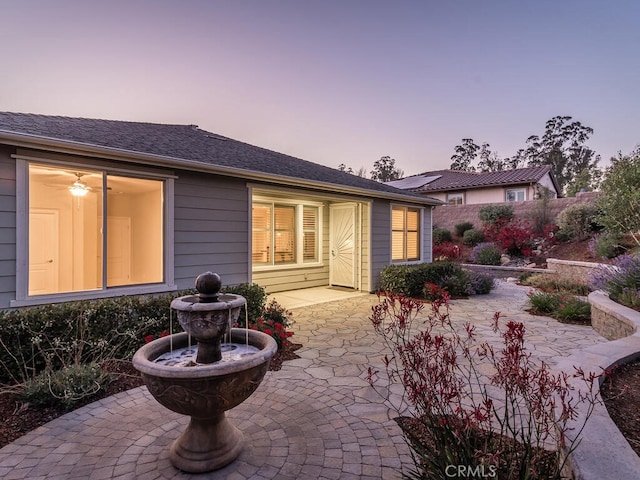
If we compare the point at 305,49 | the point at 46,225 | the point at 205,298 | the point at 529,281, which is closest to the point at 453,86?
the point at 305,49

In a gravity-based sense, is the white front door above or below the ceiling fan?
below

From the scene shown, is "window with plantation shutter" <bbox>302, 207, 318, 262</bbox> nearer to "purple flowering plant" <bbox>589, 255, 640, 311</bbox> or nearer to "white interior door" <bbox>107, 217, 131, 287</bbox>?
"white interior door" <bbox>107, 217, 131, 287</bbox>

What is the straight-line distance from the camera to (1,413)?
296cm

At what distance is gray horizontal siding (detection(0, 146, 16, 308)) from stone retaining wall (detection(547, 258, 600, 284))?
1205 cm

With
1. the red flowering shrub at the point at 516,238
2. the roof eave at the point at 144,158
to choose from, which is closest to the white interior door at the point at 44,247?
the roof eave at the point at 144,158

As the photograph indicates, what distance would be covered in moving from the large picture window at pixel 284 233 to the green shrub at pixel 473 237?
8.88 meters

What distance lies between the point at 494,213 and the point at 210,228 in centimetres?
1393

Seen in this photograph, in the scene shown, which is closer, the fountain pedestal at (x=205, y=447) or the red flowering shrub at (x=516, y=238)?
the fountain pedestal at (x=205, y=447)

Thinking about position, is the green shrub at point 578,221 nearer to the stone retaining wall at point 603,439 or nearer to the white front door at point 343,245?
the white front door at point 343,245

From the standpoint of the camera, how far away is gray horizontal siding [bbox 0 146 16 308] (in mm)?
4266

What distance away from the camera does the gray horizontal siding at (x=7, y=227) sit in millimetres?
4266

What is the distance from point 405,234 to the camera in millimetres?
10570

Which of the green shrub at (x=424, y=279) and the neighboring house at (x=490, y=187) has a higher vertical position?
the neighboring house at (x=490, y=187)

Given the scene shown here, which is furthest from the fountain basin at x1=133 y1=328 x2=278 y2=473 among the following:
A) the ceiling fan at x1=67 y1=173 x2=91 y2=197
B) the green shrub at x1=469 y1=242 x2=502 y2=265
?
the green shrub at x1=469 y1=242 x2=502 y2=265
